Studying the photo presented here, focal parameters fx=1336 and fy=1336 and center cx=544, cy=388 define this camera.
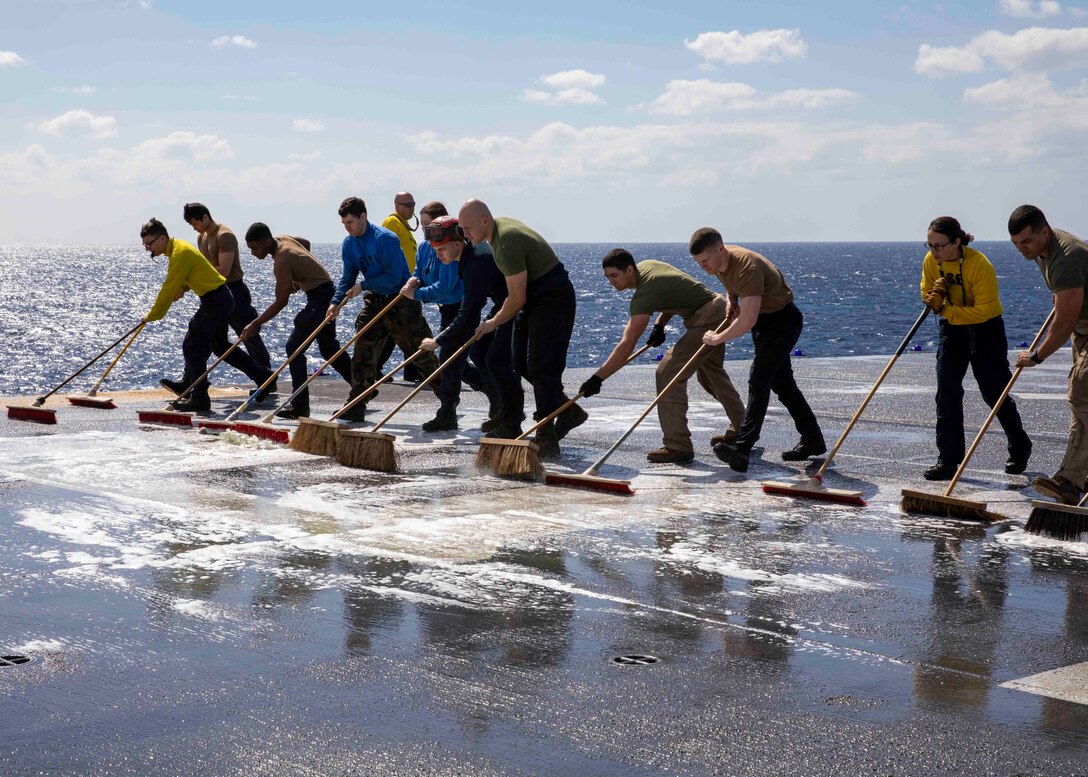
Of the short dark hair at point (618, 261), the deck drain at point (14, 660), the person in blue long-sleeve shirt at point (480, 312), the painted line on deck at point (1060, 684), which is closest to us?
the painted line on deck at point (1060, 684)

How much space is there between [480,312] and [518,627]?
5.20 meters

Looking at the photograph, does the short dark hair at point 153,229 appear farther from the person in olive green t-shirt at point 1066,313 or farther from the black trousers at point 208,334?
the person in olive green t-shirt at point 1066,313

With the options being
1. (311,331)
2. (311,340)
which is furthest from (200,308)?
(311,340)

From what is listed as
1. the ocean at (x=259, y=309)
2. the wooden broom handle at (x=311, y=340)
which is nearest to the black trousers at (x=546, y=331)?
the wooden broom handle at (x=311, y=340)

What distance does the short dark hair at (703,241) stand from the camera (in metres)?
8.26

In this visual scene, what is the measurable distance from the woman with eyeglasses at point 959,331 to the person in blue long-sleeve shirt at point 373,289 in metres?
4.36

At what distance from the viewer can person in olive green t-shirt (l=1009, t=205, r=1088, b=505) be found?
7129mm

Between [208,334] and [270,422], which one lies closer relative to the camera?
[270,422]

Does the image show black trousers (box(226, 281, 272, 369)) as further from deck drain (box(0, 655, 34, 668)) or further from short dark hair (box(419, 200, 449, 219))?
deck drain (box(0, 655, 34, 668))

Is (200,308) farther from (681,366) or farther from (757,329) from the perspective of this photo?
(757,329)

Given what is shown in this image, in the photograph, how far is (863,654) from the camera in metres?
4.54

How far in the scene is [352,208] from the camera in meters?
11.2

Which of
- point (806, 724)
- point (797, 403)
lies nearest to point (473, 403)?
point (797, 403)

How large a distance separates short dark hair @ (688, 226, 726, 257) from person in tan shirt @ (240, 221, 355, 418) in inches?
165
